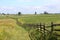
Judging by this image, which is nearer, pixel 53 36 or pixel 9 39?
pixel 53 36

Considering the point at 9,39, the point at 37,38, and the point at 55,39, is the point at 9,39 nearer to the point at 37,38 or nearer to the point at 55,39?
the point at 37,38

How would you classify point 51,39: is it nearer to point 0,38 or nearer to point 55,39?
point 55,39

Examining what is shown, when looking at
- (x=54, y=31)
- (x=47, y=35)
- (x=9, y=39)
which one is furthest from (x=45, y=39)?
(x=9, y=39)

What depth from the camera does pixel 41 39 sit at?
1759cm

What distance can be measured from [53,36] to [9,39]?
11.1 ft

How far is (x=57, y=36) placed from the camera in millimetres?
17250

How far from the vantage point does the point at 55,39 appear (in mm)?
16719

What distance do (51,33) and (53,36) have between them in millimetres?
469

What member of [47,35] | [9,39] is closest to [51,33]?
[47,35]

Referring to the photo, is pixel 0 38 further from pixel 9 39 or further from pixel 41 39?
pixel 41 39

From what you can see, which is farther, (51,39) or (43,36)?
(43,36)

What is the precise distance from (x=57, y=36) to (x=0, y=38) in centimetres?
410

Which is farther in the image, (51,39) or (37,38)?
(37,38)

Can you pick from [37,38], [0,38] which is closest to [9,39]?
[0,38]
